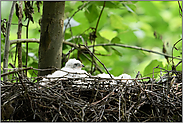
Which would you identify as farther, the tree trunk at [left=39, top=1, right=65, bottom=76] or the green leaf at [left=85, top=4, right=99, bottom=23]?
the green leaf at [left=85, top=4, right=99, bottom=23]

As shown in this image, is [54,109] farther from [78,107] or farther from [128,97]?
[128,97]

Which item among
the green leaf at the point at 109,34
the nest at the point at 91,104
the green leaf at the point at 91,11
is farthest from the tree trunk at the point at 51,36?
the green leaf at the point at 109,34

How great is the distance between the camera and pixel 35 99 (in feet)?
4.71

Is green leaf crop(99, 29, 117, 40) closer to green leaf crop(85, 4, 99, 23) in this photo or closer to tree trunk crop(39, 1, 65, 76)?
green leaf crop(85, 4, 99, 23)

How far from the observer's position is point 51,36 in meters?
2.41

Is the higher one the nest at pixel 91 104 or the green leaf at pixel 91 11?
the green leaf at pixel 91 11

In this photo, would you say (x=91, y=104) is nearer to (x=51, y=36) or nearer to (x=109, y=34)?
(x=51, y=36)

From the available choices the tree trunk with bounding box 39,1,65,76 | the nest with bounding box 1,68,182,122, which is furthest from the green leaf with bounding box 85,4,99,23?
the nest with bounding box 1,68,182,122

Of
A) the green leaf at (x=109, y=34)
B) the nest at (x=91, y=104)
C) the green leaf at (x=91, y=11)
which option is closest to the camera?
the nest at (x=91, y=104)

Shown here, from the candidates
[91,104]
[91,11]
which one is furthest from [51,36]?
[91,104]

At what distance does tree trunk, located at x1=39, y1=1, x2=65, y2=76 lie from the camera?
240 centimetres

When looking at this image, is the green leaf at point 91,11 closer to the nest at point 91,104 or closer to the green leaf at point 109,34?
the green leaf at point 109,34

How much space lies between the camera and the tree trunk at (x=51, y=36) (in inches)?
94.4

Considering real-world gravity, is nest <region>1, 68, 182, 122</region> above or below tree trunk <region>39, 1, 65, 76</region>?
below
